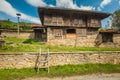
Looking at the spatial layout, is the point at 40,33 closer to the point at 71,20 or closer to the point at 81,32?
the point at 71,20

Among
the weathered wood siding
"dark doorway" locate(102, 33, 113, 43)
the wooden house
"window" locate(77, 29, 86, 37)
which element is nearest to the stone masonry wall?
the wooden house

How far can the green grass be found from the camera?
12.8 m

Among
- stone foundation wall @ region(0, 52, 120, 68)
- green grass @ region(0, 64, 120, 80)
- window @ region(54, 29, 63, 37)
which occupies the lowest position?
green grass @ region(0, 64, 120, 80)

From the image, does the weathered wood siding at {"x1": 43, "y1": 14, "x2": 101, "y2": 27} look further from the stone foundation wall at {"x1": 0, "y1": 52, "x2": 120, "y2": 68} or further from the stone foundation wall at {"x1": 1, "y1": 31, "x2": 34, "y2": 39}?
the stone foundation wall at {"x1": 0, "y1": 52, "x2": 120, "y2": 68}

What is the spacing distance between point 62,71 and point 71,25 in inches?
501

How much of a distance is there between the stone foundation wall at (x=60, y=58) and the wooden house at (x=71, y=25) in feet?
28.0

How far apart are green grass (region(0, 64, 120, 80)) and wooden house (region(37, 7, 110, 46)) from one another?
376 inches

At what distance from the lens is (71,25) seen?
82.3 feet

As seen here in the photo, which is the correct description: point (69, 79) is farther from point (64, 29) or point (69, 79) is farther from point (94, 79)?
point (64, 29)

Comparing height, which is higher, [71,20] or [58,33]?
[71,20]

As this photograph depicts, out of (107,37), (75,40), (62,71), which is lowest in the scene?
(62,71)

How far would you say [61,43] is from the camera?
24484 mm

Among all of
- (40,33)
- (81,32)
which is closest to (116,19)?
(81,32)

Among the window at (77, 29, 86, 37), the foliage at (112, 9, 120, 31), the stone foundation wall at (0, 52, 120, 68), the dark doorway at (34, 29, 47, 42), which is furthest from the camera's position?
the foliage at (112, 9, 120, 31)
